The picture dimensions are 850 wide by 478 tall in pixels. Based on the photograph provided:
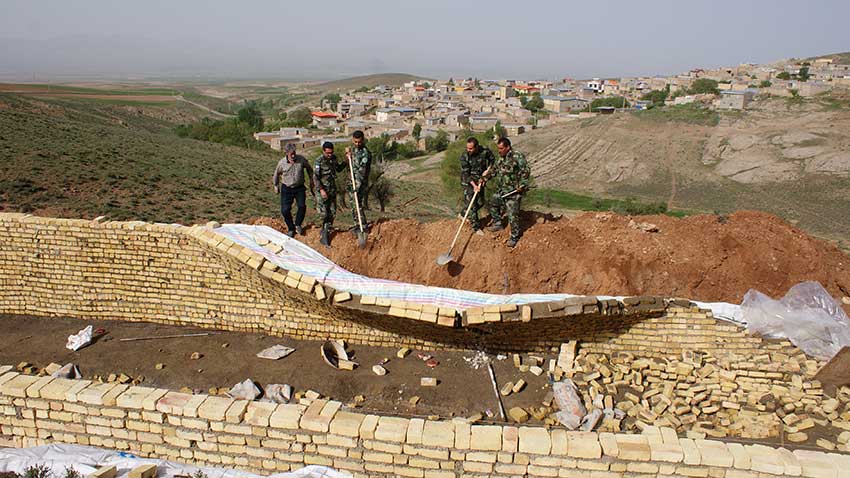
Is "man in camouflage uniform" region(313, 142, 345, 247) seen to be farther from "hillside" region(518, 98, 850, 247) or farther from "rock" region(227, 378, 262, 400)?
"hillside" region(518, 98, 850, 247)

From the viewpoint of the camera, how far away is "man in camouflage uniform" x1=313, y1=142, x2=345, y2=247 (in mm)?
7316

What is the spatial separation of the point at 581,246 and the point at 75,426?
6120mm

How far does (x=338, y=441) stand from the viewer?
4.11 m

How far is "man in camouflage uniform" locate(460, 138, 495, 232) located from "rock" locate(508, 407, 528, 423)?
2.72m

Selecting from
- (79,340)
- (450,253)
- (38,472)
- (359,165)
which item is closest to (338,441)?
(38,472)

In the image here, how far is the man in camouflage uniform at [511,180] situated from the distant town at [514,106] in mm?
43600

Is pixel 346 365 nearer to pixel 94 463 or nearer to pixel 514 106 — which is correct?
pixel 94 463

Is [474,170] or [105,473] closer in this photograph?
[105,473]

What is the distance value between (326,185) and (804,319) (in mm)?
6235

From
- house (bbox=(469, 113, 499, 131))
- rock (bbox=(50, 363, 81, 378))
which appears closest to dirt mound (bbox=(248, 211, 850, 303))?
rock (bbox=(50, 363, 81, 378))

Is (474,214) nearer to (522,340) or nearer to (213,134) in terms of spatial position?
(522,340)

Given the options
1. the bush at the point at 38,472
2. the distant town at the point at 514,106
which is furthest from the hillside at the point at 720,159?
the bush at the point at 38,472

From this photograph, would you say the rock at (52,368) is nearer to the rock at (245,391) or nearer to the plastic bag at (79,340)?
the plastic bag at (79,340)

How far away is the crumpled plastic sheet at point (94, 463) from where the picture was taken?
4.17 meters
